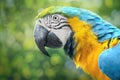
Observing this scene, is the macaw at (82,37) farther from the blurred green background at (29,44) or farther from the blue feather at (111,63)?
the blurred green background at (29,44)

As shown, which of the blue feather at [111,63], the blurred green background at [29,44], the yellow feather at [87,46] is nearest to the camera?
the blue feather at [111,63]

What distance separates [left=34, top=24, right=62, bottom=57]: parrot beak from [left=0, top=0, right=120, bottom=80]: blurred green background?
0.40 feet

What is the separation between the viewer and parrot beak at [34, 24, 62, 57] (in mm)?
1555

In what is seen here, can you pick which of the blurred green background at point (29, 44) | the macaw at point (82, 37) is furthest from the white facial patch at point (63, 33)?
the blurred green background at point (29, 44)

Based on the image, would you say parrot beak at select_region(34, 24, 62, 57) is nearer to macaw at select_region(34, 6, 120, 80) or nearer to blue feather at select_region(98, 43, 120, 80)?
macaw at select_region(34, 6, 120, 80)

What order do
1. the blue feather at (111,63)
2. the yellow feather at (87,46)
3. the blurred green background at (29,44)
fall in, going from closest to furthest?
the blue feather at (111,63), the yellow feather at (87,46), the blurred green background at (29,44)

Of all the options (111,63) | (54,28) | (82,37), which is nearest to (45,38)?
(54,28)

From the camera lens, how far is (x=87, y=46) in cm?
149

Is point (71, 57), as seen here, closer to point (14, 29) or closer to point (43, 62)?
point (43, 62)

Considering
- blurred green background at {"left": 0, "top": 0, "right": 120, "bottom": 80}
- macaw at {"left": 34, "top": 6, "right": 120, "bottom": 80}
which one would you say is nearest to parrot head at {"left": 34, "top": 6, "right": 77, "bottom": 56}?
macaw at {"left": 34, "top": 6, "right": 120, "bottom": 80}

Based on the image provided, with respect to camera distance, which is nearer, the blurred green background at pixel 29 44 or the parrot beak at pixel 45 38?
the parrot beak at pixel 45 38

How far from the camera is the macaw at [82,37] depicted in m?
1.40

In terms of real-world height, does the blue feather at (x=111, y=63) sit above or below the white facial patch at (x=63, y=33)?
below

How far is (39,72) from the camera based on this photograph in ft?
5.90
